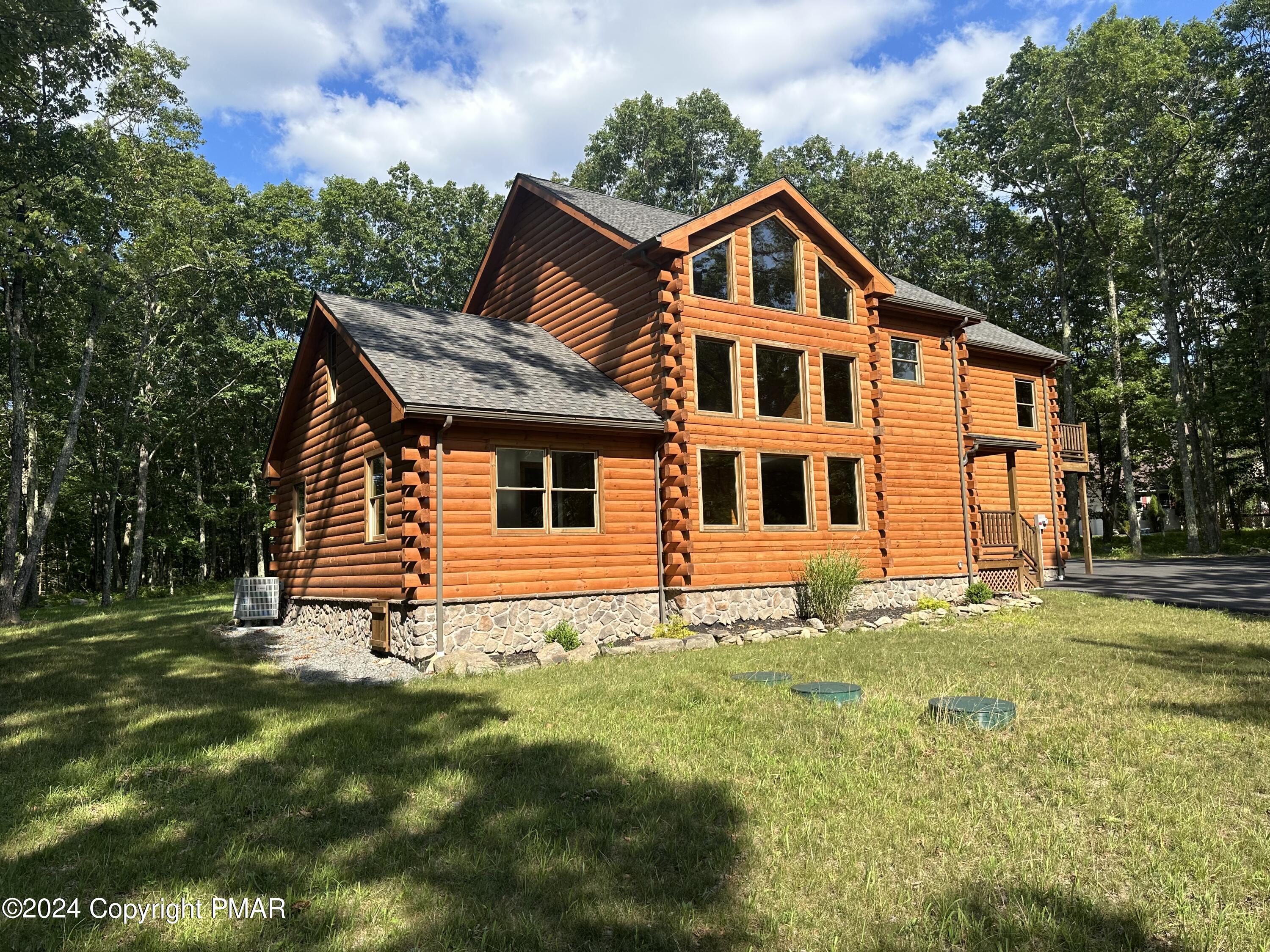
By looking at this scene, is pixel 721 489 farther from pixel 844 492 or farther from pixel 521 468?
pixel 521 468

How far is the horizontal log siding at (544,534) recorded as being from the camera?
12.5 meters

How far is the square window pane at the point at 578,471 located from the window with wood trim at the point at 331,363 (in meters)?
5.28

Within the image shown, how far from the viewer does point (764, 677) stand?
9.34 m

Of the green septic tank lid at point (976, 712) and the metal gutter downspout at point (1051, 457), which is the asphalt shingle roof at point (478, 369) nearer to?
the green septic tank lid at point (976, 712)

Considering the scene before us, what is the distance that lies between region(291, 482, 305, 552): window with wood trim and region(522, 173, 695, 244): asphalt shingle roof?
29.9 feet

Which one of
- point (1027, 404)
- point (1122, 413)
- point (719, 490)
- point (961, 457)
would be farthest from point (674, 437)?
point (1122, 413)

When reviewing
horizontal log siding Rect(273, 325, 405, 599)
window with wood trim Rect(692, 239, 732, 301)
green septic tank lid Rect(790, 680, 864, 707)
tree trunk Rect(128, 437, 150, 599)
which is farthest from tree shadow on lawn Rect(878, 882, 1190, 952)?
tree trunk Rect(128, 437, 150, 599)

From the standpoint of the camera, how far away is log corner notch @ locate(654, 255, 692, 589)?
47.3ft

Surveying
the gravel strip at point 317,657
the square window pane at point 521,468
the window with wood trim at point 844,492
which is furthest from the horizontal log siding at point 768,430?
the gravel strip at point 317,657

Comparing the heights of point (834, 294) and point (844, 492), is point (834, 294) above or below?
above

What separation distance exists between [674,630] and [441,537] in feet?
14.7

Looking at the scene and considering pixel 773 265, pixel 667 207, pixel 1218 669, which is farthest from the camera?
pixel 667 207

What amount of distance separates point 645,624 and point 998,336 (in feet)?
56.3

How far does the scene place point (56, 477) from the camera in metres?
21.2
